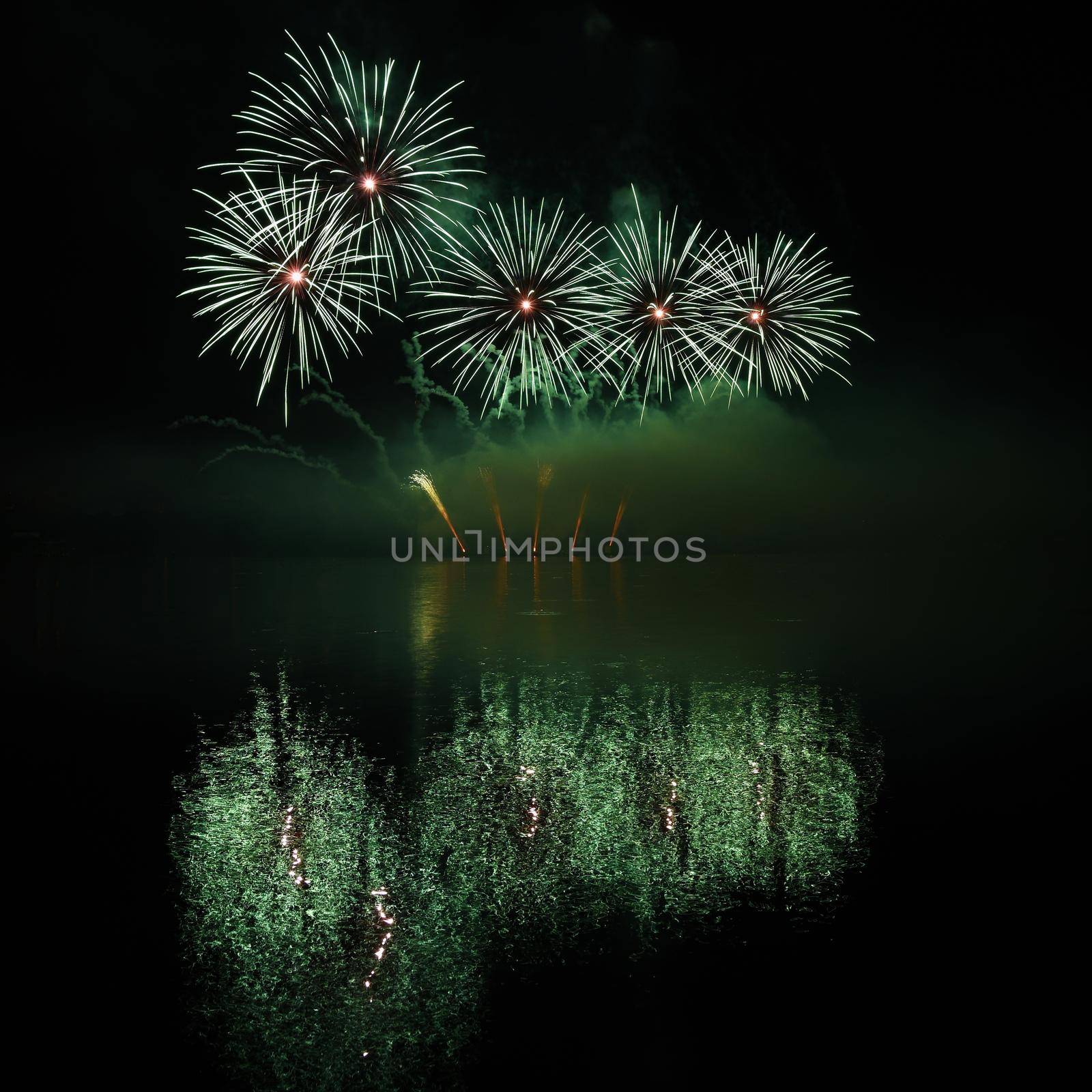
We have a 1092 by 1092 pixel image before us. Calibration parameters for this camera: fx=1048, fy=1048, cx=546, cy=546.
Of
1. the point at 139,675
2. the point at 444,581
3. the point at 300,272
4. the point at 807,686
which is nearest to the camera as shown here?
the point at 807,686

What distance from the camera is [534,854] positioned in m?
6.87

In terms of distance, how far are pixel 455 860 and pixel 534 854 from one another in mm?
531

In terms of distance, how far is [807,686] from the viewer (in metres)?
14.2

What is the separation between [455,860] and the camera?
6.73m

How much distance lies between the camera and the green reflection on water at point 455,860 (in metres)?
4.74

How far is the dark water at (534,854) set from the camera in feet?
15.3

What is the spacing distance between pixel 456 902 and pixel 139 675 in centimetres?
1101

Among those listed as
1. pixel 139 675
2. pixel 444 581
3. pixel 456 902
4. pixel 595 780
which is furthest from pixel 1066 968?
pixel 444 581

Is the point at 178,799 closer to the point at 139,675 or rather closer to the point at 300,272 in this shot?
the point at 139,675

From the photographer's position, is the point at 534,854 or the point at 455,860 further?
the point at 534,854

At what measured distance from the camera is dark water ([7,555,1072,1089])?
466 cm

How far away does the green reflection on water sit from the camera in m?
4.74

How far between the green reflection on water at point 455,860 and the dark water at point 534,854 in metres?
0.03

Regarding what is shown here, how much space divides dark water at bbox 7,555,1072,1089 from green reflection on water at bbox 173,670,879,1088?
0.08 ft
